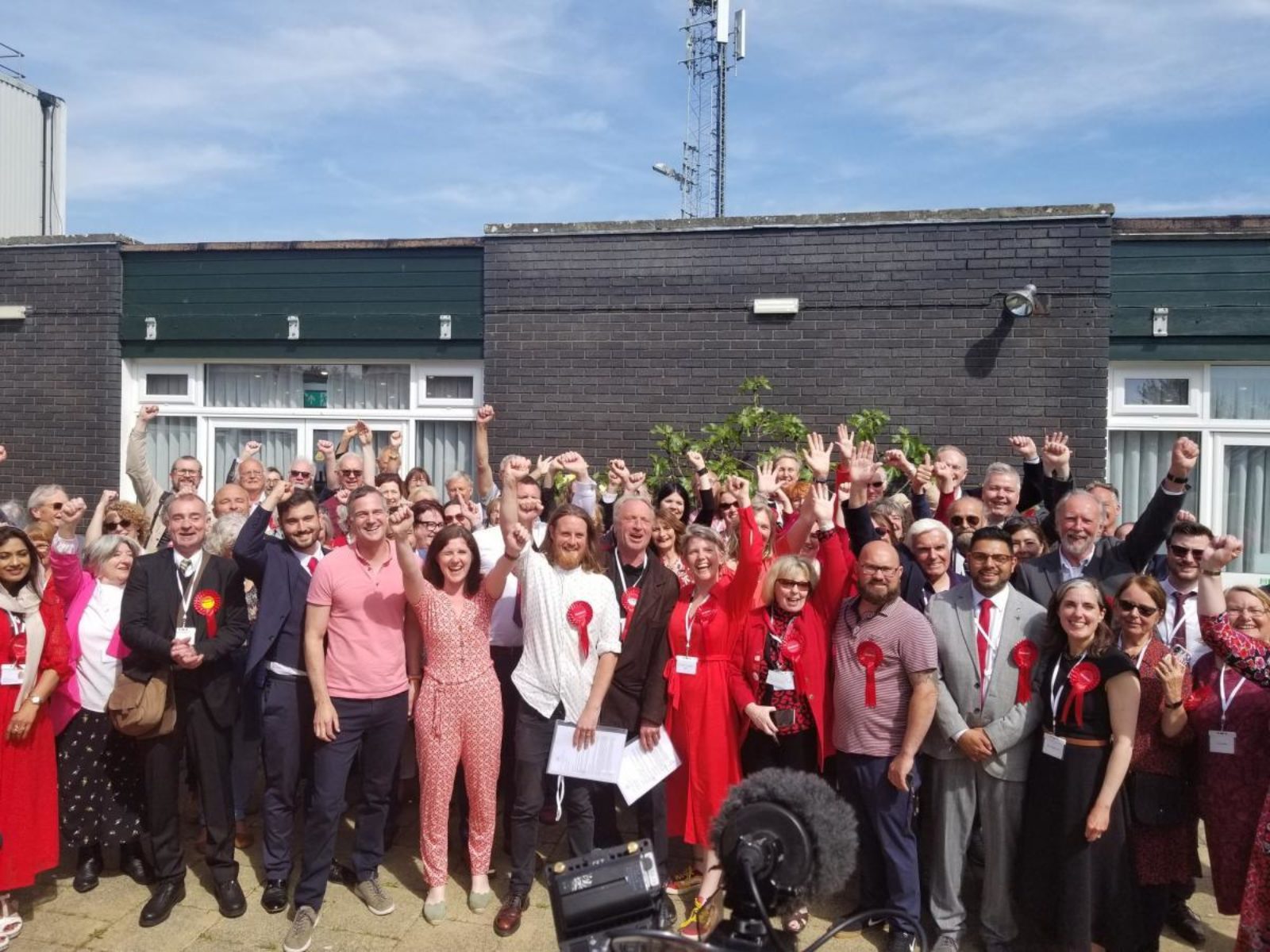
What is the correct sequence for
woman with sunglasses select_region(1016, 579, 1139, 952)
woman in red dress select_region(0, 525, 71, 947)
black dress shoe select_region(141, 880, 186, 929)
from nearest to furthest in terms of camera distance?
woman with sunglasses select_region(1016, 579, 1139, 952) < woman in red dress select_region(0, 525, 71, 947) < black dress shoe select_region(141, 880, 186, 929)

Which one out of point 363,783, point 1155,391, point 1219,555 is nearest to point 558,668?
point 363,783

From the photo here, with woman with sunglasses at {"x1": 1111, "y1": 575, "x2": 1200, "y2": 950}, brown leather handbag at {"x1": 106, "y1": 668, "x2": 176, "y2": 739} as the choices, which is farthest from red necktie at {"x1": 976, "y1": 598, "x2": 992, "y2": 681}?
brown leather handbag at {"x1": 106, "y1": 668, "x2": 176, "y2": 739}

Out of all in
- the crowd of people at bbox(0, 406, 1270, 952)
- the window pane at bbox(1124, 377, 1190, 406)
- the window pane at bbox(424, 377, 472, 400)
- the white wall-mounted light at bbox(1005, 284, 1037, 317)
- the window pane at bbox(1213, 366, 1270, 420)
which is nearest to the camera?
the crowd of people at bbox(0, 406, 1270, 952)

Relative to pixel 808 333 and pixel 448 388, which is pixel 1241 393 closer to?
pixel 808 333

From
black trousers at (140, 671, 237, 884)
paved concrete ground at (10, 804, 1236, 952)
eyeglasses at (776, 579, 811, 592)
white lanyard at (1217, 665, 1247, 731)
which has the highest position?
eyeglasses at (776, 579, 811, 592)

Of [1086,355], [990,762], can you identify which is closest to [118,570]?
[990,762]

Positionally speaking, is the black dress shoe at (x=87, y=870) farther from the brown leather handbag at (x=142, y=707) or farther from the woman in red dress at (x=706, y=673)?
the woman in red dress at (x=706, y=673)

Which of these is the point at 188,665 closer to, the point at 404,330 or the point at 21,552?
the point at 21,552

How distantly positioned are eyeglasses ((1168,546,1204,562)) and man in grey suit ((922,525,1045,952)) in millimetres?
1180

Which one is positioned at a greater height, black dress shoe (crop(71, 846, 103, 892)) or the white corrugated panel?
the white corrugated panel

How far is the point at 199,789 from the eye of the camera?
4.52m

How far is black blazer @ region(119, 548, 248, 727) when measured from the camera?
436cm

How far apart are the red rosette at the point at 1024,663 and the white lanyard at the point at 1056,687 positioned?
0.08 m

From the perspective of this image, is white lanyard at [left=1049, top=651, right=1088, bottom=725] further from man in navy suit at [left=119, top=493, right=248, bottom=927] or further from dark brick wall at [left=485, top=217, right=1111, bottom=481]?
dark brick wall at [left=485, top=217, right=1111, bottom=481]
